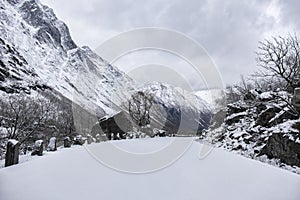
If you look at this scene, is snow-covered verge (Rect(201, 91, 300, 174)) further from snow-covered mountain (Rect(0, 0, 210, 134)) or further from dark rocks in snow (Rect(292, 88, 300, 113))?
snow-covered mountain (Rect(0, 0, 210, 134))

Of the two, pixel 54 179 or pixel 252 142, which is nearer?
pixel 54 179

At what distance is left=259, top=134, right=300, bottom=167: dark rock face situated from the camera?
620cm

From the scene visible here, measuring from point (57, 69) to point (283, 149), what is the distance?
281ft

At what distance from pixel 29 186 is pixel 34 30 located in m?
130

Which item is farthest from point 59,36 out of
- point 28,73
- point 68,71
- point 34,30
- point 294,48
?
point 294,48

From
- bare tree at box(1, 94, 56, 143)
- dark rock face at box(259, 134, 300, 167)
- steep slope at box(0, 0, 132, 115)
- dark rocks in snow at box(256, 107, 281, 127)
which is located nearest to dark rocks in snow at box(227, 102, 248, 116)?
dark rocks in snow at box(256, 107, 281, 127)

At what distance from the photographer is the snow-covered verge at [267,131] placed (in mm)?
6457

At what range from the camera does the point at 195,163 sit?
469 cm

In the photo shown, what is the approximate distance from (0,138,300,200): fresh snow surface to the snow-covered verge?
117 inches

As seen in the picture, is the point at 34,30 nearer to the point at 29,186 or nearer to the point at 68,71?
the point at 68,71

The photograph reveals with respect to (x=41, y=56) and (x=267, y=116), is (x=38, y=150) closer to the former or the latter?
(x=267, y=116)

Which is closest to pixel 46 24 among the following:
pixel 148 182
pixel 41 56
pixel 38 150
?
pixel 41 56

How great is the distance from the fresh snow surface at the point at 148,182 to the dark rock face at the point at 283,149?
113 inches

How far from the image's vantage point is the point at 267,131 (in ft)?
27.9
